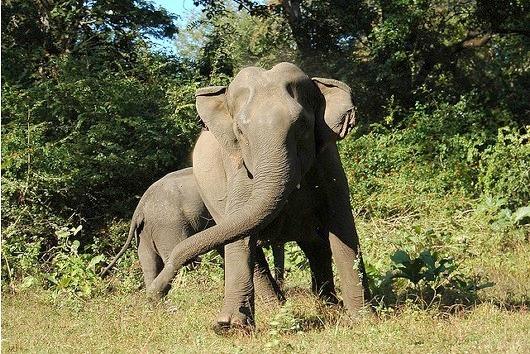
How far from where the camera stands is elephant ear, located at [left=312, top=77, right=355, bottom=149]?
7.78m

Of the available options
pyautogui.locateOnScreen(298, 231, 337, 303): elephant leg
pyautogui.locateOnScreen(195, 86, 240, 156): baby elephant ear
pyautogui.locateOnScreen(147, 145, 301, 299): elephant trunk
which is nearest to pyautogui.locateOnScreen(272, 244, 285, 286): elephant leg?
pyautogui.locateOnScreen(298, 231, 337, 303): elephant leg

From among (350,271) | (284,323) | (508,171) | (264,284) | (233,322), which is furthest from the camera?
(508,171)

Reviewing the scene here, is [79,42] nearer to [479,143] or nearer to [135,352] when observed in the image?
[479,143]

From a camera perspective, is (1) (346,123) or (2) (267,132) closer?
(2) (267,132)

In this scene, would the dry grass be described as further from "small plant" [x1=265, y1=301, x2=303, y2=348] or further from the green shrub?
the green shrub

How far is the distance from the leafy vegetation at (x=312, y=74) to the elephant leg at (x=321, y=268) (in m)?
1.02

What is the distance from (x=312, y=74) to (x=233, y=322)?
1593 centimetres

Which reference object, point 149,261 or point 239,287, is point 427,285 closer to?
point 239,287

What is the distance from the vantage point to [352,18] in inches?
882

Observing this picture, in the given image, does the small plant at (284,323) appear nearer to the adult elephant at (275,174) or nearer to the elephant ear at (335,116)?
Result: the adult elephant at (275,174)

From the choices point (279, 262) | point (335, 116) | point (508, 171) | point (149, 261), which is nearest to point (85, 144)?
point (149, 261)

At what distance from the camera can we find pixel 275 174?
7.06 meters

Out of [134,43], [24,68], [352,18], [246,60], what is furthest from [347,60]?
[24,68]

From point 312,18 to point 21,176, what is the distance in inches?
359
